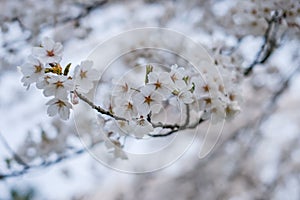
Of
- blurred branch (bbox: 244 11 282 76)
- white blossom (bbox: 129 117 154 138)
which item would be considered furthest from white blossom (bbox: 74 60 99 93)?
blurred branch (bbox: 244 11 282 76)

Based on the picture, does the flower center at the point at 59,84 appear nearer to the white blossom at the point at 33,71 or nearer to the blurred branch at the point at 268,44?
the white blossom at the point at 33,71

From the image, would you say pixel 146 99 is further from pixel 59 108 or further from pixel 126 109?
pixel 59 108

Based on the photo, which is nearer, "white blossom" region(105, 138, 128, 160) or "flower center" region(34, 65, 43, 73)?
"flower center" region(34, 65, 43, 73)

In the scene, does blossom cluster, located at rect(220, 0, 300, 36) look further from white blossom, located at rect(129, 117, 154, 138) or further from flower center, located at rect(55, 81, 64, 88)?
flower center, located at rect(55, 81, 64, 88)

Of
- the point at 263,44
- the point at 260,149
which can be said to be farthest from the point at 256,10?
the point at 260,149

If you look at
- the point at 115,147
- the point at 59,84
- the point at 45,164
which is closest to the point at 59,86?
the point at 59,84

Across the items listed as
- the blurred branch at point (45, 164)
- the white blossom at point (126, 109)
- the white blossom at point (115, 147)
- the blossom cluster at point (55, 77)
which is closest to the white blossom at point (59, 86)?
the blossom cluster at point (55, 77)
